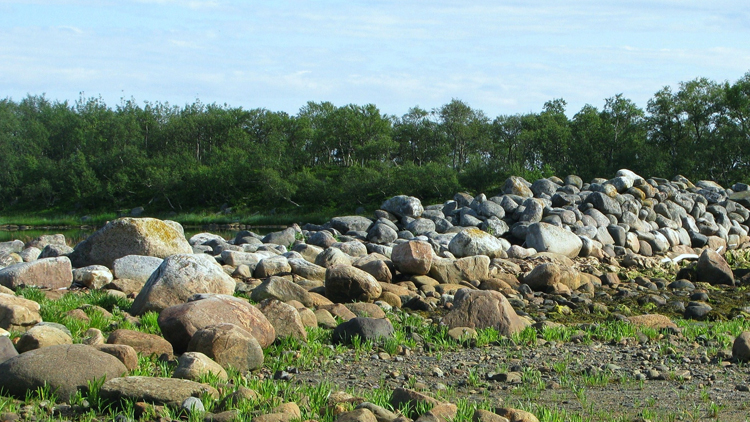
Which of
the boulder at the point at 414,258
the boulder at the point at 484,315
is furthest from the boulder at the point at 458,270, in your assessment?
the boulder at the point at 484,315

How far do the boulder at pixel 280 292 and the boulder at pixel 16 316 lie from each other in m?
3.23

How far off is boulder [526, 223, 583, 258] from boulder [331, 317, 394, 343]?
34.9 ft

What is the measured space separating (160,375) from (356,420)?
2528mm

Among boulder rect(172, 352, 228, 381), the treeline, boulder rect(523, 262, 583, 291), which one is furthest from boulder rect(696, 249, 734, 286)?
the treeline

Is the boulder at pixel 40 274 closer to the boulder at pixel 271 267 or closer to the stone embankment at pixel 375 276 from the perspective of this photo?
the stone embankment at pixel 375 276

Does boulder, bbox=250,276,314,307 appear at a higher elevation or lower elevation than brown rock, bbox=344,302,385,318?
higher

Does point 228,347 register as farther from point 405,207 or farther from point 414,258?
point 405,207

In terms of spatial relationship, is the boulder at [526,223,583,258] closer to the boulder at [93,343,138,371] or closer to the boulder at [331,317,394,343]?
the boulder at [331,317,394,343]

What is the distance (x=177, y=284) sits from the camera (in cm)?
982

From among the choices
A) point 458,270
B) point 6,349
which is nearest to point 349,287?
point 458,270

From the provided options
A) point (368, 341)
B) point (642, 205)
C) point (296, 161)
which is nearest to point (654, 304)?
point (368, 341)

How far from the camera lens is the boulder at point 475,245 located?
17.6 meters

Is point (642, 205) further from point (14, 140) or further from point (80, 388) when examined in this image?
point (14, 140)

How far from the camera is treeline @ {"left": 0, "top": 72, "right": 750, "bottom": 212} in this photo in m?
51.1
